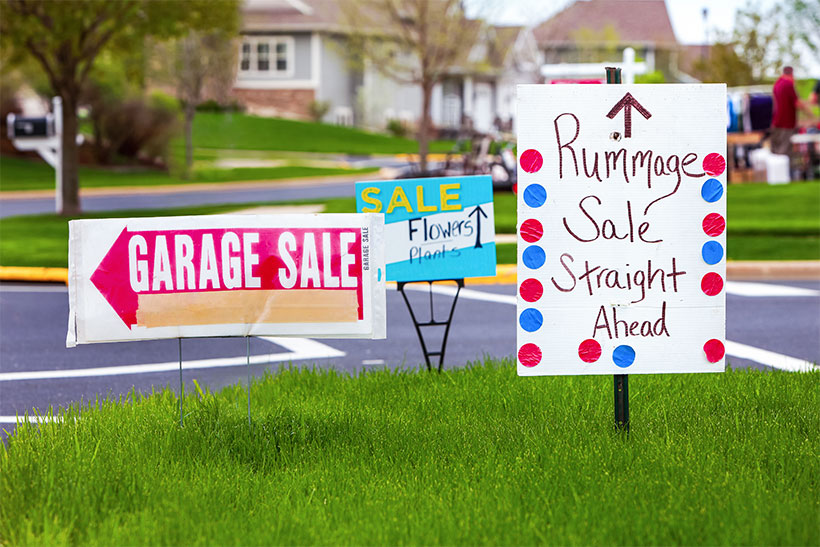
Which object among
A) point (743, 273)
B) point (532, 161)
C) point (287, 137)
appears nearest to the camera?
point (532, 161)

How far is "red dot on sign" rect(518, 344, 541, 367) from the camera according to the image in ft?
16.8

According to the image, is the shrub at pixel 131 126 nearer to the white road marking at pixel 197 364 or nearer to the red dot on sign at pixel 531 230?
the white road marking at pixel 197 364

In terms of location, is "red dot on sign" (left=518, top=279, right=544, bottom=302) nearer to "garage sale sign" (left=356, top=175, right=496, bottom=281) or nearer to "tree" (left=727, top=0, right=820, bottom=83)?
"garage sale sign" (left=356, top=175, right=496, bottom=281)

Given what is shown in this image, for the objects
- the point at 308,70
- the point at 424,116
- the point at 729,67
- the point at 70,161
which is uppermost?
the point at 308,70

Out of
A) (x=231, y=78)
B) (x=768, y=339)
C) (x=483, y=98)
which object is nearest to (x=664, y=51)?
(x=483, y=98)

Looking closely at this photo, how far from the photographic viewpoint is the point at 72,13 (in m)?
19.6

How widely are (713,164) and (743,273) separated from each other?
9.49 meters

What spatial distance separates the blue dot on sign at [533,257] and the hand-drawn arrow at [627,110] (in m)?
0.67

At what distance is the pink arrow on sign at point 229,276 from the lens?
534 centimetres

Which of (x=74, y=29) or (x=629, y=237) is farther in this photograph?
(x=74, y=29)

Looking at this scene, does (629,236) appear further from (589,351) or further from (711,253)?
(589,351)

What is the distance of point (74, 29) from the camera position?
19.7m

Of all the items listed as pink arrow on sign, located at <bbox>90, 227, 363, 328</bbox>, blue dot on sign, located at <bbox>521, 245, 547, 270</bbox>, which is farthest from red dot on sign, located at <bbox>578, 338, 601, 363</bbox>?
pink arrow on sign, located at <bbox>90, 227, 363, 328</bbox>

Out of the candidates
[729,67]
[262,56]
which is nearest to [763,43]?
[729,67]
